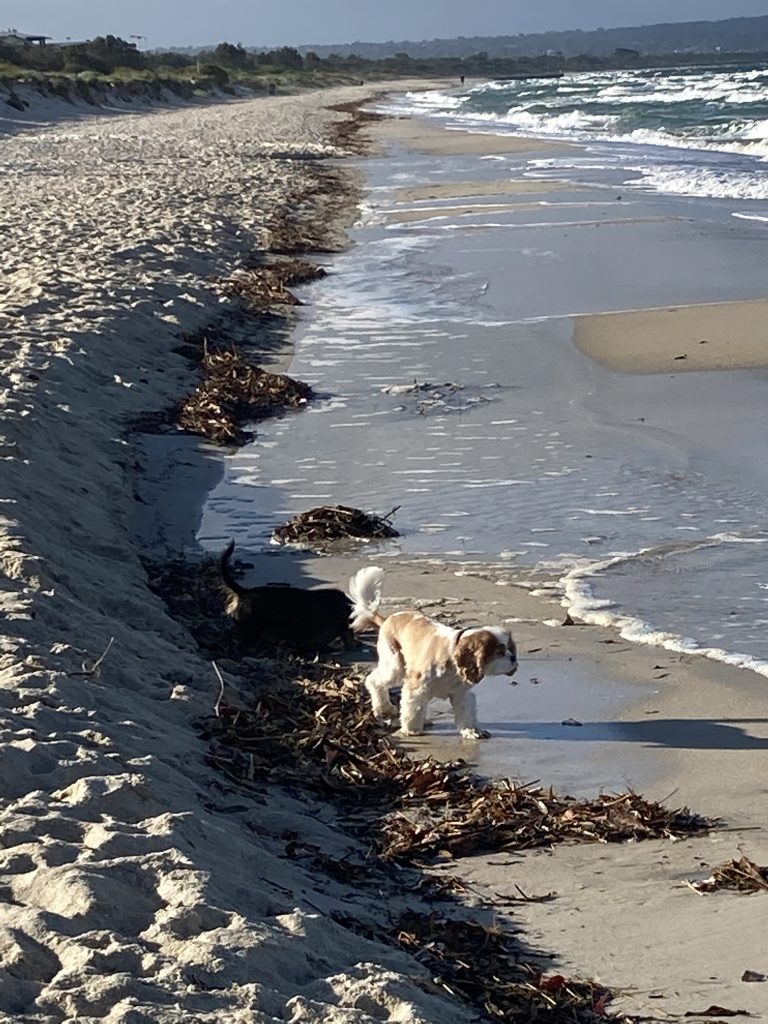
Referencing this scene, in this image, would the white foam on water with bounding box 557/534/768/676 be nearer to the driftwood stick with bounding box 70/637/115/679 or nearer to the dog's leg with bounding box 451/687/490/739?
the dog's leg with bounding box 451/687/490/739

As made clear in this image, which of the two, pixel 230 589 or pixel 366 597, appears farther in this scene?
pixel 230 589

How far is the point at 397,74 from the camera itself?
479 feet

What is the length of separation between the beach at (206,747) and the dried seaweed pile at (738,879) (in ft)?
0.18

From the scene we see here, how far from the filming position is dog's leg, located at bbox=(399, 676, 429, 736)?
5262 millimetres

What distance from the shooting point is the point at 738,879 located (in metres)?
4.02

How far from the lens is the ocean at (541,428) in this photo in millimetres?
6984

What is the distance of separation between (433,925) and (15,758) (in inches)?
49.3

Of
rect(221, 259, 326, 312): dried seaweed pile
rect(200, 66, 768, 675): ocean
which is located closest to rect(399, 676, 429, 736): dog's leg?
rect(200, 66, 768, 675): ocean

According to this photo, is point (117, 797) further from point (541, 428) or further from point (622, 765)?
point (541, 428)

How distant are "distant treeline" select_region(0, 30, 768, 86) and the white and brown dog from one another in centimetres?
6528


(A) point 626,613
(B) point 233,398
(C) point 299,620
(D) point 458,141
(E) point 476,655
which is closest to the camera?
(E) point 476,655

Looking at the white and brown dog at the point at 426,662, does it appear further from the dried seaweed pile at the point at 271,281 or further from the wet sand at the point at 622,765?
the dried seaweed pile at the point at 271,281

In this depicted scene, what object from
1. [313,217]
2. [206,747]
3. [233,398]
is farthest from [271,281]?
[206,747]

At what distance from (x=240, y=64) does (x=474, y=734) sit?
393 feet
